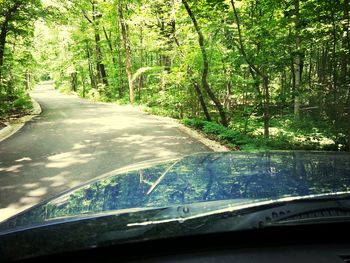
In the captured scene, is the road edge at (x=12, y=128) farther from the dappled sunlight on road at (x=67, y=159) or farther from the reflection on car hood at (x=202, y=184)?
the reflection on car hood at (x=202, y=184)

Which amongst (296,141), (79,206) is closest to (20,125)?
(296,141)

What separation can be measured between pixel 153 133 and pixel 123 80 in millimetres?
22171

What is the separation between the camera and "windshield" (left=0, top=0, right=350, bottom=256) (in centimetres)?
195

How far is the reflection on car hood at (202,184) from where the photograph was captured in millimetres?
1682

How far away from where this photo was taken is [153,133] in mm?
11703

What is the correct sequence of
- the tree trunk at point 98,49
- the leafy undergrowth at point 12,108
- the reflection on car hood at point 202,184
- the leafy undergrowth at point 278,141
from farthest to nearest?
the tree trunk at point 98,49 < the leafy undergrowth at point 12,108 < the leafy undergrowth at point 278,141 < the reflection on car hood at point 202,184

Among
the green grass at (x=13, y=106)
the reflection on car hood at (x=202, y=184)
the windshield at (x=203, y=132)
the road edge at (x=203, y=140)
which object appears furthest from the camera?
the green grass at (x=13, y=106)

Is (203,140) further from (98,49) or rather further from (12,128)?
(98,49)

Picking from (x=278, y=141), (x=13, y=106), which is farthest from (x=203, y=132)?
(x=13, y=106)

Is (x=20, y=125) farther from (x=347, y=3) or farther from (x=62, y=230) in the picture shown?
(x=62, y=230)

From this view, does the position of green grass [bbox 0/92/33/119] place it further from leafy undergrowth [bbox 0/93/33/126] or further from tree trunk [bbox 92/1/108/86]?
tree trunk [bbox 92/1/108/86]

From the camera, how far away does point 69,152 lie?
9.01 meters

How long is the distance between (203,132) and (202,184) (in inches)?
394

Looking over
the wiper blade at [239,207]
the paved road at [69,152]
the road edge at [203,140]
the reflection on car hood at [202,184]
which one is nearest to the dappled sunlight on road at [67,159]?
the paved road at [69,152]
